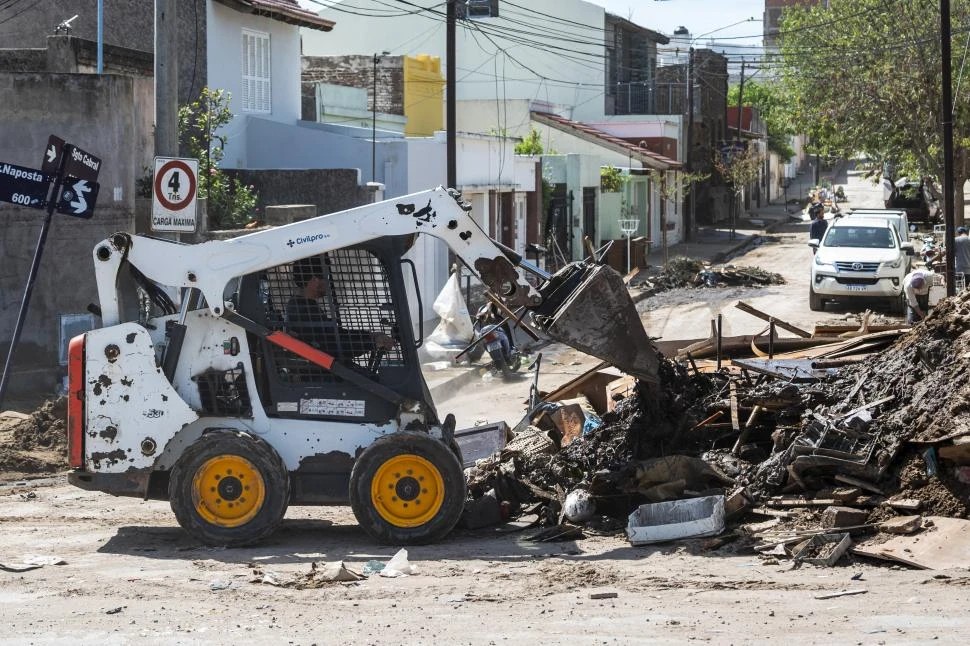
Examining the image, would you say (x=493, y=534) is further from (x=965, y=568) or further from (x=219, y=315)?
(x=965, y=568)

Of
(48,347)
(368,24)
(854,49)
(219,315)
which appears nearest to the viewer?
(219,315)

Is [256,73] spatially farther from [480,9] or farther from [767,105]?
[767,105]

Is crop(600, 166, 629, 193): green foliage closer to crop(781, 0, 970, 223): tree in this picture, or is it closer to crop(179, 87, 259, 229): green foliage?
crop(781, 0, 970, 223): tree

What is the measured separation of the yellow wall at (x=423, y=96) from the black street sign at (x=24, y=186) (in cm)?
2529

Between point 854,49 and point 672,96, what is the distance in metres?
19.7

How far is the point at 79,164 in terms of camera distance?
1283cm

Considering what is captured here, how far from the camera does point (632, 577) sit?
8.25 metres

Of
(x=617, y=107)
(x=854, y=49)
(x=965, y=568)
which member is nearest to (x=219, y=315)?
(x=965, y=568)

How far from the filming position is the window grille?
9.49 meters

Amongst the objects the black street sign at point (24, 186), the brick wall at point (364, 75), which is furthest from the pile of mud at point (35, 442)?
the brick wall at point (364, 75)

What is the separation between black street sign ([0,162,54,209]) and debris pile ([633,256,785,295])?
66.4ft

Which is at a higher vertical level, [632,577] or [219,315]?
[219,315]

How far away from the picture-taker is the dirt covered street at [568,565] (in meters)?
7.01

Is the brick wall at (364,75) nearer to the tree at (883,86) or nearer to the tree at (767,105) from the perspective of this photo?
the tree at (883,86)
